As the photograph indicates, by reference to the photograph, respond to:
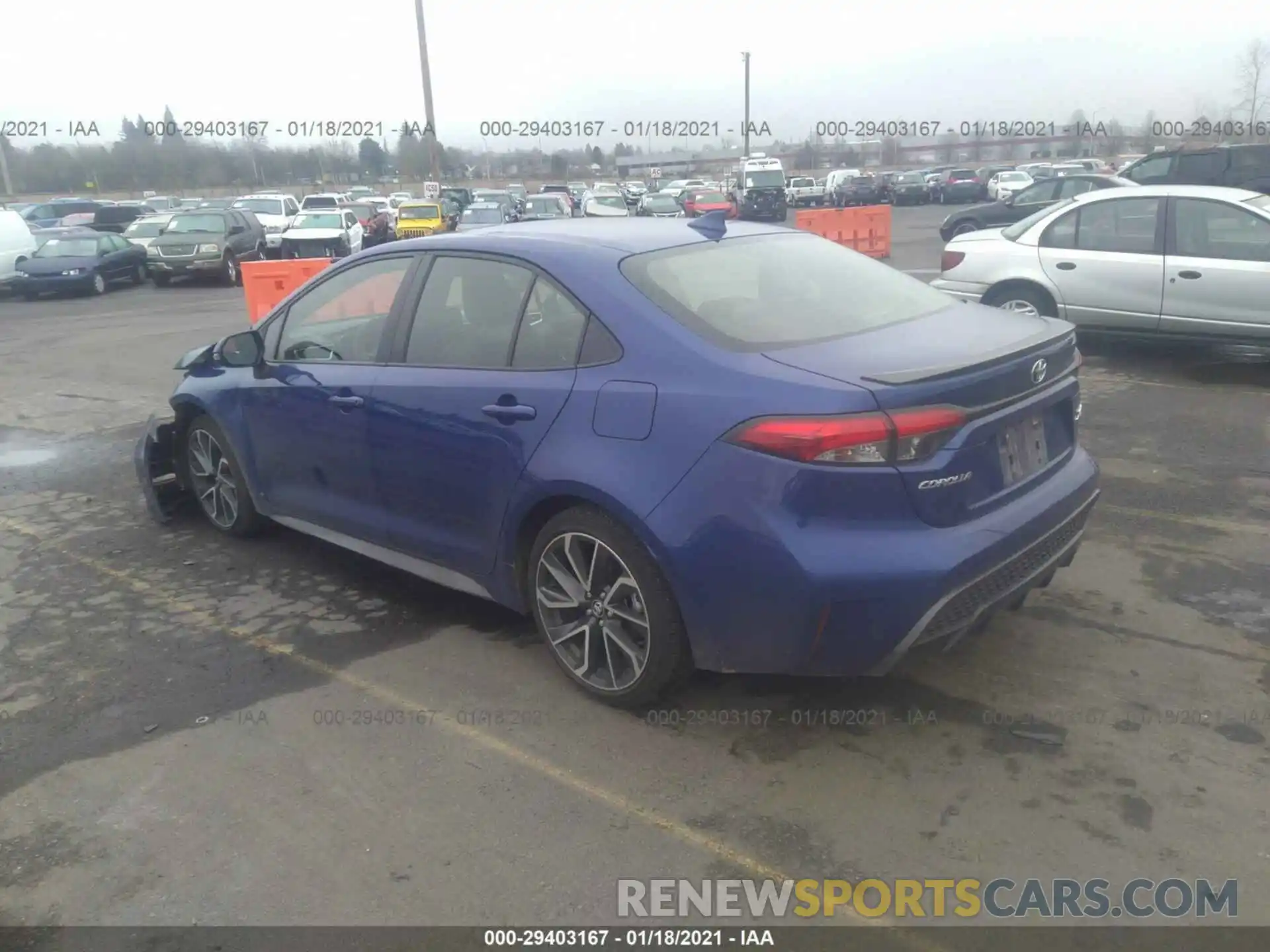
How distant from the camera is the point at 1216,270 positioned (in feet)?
27.1

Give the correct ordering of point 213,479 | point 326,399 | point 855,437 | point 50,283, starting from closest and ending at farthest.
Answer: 1. point 855,437
2. point 326,399
3. point 213,479
4. point 50,283

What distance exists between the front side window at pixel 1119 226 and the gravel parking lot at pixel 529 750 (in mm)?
4011

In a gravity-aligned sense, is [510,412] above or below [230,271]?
above

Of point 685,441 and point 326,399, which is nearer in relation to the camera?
point 685,441

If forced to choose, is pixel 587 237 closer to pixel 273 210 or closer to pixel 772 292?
pixel 772 292

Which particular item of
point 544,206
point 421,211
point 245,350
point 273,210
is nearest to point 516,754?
point 245,350

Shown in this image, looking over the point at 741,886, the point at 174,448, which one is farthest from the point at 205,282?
the point at 741,886

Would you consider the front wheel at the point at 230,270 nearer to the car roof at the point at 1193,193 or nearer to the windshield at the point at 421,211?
the windshield at the point at 421,211

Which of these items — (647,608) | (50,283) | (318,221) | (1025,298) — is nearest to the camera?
(647,608)

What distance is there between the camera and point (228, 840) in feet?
10.3

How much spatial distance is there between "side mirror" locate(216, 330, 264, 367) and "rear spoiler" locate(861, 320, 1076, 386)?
317 centimetres

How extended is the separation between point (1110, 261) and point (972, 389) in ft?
21.1

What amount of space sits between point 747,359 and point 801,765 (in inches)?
52.6

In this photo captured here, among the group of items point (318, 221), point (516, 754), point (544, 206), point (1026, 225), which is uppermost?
point (544, 206)
